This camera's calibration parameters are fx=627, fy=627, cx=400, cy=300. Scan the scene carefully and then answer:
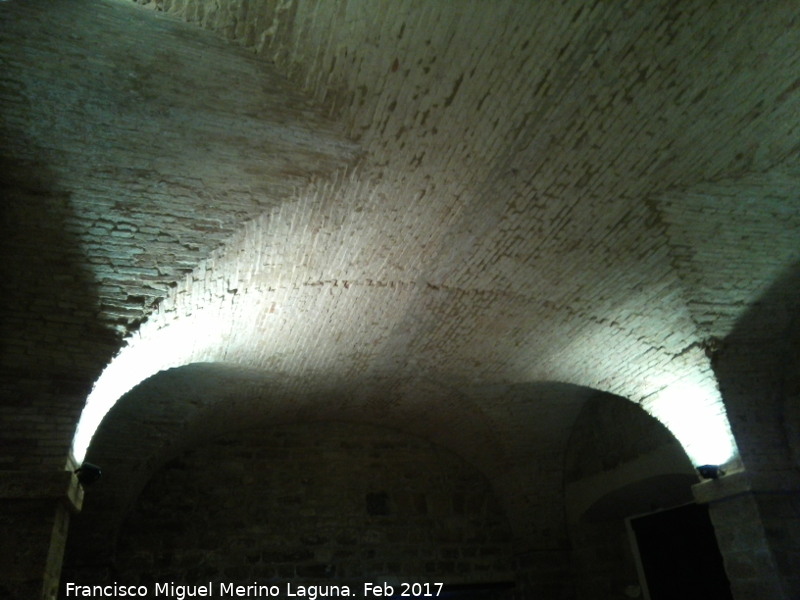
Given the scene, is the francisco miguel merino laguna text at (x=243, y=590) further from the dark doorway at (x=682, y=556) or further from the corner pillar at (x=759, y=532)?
the corner pillar at (x=759, y=532)

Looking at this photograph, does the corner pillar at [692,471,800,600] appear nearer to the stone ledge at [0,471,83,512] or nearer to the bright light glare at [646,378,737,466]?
the bright light glare at [646,378,737,466]

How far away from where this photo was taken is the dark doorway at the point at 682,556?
6.56 metres

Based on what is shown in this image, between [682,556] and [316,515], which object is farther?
[316,515]

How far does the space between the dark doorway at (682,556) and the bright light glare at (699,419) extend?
5.96ft

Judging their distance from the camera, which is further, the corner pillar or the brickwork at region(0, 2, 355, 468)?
the corner pillar

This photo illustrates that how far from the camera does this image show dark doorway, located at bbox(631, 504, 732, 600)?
6559 mm

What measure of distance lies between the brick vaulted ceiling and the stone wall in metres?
2.30

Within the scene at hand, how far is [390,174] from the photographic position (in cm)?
397

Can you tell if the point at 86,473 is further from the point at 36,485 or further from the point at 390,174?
the point at 390,174

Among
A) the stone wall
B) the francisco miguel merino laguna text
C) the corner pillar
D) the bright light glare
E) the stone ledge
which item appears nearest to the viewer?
the stone ledge

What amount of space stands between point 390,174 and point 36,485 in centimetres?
275

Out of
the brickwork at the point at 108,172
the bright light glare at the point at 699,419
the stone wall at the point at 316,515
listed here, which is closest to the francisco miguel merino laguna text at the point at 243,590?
the stone wall at the point at 316,515

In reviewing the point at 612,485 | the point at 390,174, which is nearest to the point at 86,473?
the point at 390,174

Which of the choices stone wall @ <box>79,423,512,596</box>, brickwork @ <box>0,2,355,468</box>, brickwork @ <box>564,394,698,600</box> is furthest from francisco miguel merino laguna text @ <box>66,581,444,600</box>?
brickwork @ <box>0,2,355,468</box>
